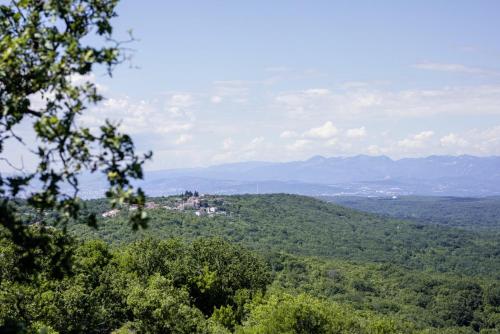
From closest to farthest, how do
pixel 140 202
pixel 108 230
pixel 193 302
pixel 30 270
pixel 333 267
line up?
pixel 140 202
pixel 30 270
pixel 193 302
pixel 108 230
pixel 333 267

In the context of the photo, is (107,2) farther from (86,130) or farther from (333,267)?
(333,267)

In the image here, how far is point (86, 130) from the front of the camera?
827 centimetres

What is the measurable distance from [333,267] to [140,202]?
14063 cm

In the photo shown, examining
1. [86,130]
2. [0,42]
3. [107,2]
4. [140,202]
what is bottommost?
[140,202]

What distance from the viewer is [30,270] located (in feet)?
31.7

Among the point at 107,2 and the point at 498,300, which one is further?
the point at 498,300

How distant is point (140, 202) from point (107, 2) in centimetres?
380

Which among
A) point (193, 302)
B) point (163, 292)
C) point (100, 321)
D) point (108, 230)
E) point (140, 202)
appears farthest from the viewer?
point (108, 230)

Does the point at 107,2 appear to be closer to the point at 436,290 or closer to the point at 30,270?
the point at 30,270

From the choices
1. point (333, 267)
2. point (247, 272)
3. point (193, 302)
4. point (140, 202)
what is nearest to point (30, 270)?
point (140, 202)

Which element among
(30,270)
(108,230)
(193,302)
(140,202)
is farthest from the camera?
(108,230)

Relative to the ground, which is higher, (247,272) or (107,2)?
(107,2)

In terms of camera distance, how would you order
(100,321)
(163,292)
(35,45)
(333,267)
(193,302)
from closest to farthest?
(35,45)
(100,321)
(163,292)
(193,302)
(333,267)

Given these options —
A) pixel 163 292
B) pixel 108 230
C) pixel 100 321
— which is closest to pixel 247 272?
pixel 163 292
